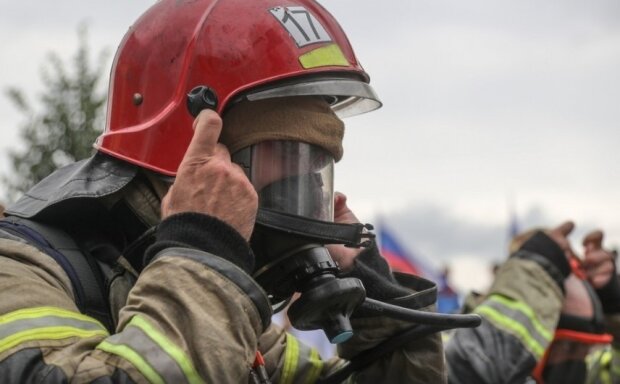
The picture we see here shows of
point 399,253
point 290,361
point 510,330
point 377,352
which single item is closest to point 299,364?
point 290,361

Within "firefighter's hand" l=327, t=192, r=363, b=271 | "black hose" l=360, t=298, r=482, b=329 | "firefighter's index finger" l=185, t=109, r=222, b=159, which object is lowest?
"black hose" l=360, t=298, r=482, b=329

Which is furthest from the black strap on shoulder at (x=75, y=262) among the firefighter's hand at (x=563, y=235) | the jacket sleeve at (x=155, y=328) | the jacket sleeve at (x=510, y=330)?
the firefighter's hand at (x=563, y=235)

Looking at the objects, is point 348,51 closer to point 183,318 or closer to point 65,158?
point 183,318

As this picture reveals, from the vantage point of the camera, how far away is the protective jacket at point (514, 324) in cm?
468

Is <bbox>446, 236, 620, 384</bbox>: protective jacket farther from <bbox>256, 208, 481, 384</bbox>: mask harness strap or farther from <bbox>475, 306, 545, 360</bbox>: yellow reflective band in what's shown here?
<bbox>256, 208, 481, 384</bbox>: mask harness strap

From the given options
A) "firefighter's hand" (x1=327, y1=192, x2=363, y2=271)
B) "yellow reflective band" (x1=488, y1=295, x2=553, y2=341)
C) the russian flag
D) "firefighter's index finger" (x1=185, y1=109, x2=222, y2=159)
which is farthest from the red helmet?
the russian flag

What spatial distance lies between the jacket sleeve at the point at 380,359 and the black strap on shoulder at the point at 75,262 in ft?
1.95

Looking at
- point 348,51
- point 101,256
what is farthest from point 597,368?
point 101,256

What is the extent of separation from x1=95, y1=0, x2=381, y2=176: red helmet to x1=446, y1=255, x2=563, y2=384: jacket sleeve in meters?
2.07

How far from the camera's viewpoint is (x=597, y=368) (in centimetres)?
569

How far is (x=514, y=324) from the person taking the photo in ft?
15.7

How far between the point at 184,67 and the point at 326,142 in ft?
1.16

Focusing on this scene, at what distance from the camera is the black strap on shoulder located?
8.19 feet

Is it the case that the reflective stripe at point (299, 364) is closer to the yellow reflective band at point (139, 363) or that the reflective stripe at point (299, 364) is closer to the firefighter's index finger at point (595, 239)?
the yellow reflective band at point (139, 363)
